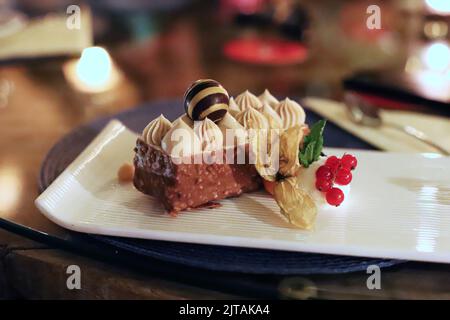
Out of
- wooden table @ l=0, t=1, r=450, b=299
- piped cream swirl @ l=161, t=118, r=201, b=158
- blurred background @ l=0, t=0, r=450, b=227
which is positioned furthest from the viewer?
blurred background @ l=0, t=0, r=450, b=227

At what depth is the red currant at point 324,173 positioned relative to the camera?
105 cm

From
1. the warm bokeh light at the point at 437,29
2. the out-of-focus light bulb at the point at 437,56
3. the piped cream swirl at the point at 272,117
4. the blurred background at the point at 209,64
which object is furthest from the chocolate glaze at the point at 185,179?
the warm bokeh light at the point at 437,29

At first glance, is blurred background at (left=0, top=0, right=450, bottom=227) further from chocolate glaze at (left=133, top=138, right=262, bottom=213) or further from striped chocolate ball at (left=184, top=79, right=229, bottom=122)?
striped chocolate ball at (left=184, top=79, right=229, bottom=122)

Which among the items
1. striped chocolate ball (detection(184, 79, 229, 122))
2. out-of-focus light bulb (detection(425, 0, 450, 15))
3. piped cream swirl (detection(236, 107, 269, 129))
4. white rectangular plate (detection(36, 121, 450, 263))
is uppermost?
out-of-focus light bulb (detection(425, 0, 450, 15))

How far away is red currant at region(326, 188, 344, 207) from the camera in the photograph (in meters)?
1.03

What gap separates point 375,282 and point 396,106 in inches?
35.1

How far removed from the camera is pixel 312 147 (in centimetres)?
109

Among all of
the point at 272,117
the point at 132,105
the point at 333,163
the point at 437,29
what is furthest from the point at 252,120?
the point at 437,29

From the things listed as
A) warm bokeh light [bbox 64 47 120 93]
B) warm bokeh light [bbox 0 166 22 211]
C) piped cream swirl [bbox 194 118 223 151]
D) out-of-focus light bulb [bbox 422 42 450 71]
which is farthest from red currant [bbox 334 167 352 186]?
out-of-focus light bulb [bbox 422 42 450 71]

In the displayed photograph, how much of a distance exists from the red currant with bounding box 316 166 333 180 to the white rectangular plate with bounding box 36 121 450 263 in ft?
0.18

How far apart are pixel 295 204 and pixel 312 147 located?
0.14 metres

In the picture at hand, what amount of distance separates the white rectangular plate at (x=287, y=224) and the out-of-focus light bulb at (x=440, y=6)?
1.58 metres

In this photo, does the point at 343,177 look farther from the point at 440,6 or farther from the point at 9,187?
the point at 440,6
